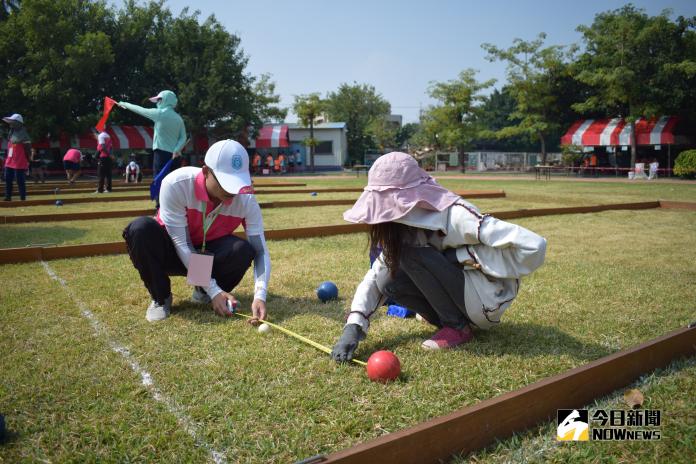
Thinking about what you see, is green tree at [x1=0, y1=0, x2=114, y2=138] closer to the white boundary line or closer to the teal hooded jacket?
the teal hooded jacket

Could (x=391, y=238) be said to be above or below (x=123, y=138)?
below

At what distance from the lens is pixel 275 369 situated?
8.72ft

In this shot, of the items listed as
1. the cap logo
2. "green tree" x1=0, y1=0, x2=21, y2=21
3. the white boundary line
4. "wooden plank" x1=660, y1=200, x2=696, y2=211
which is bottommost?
the white boundary line

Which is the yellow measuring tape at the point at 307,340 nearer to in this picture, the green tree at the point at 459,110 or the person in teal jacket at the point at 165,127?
the person in teal jacket at the point at 165,127

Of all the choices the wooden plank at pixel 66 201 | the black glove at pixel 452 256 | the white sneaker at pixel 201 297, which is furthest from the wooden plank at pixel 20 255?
the wooden plank at pixel 66 201

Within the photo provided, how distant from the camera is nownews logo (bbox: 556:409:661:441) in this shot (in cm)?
206

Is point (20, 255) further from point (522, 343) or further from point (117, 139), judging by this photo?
point (117, 139)

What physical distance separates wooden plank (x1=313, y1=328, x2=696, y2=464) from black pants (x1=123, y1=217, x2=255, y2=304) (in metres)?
2.20

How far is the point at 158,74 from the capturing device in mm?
32844

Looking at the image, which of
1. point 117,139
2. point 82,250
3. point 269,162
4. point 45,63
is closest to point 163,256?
point 82,250

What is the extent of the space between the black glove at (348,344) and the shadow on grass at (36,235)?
16.7ft

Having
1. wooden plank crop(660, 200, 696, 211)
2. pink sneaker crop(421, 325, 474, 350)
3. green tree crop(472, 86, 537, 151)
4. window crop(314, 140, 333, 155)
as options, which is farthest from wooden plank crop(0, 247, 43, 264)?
green tree crop(472, 86, 537, 151)

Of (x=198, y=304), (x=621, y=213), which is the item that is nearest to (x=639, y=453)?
(x=198, y=304)

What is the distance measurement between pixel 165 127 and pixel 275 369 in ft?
22.2
